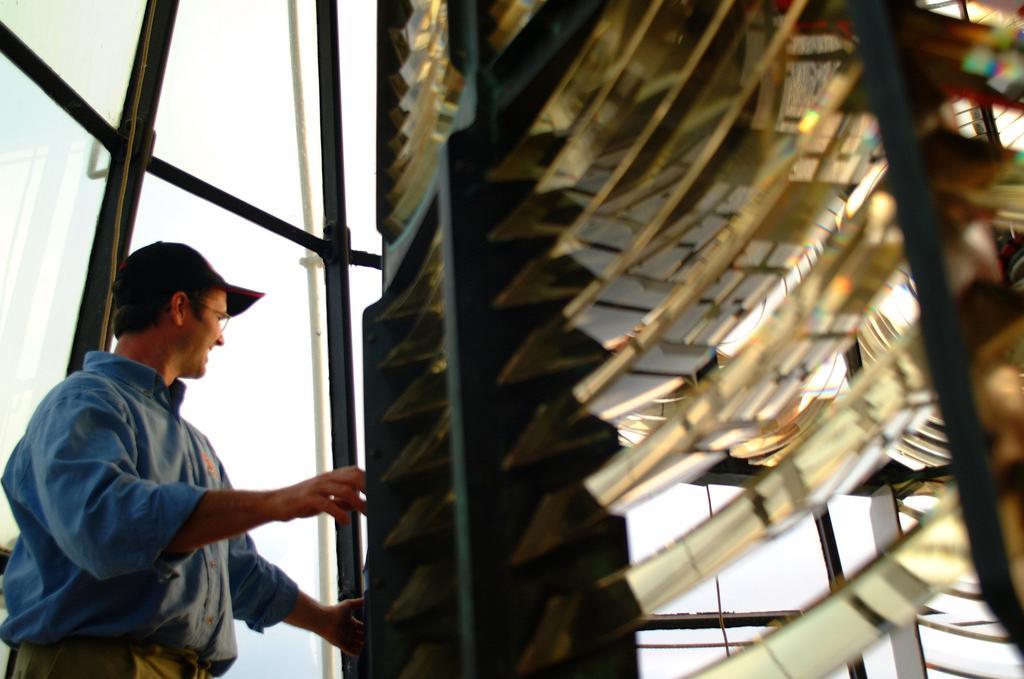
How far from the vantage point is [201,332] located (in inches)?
78.1

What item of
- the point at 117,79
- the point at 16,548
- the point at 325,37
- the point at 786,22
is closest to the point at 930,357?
the point at 786,22

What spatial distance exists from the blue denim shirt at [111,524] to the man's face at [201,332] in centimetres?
10

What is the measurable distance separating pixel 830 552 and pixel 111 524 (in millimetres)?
4291

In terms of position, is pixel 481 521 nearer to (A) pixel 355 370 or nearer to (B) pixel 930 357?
(B) pixel 930 357

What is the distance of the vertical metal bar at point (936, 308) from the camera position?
0.29 m

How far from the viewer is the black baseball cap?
6.43ft

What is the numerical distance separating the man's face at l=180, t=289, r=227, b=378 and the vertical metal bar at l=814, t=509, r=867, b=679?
3.72 meters

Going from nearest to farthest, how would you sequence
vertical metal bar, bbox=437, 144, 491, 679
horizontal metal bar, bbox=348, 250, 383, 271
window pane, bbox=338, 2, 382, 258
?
vertical metal bar, bbox=437, 144, 491, 679 → horizontal metal bar, bbox=348, 250, 383, 271 → window pane, bbox=338, 2, 382, 258

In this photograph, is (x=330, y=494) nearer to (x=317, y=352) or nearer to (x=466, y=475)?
(x=466, y=475)

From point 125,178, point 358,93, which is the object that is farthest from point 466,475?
point 358,93

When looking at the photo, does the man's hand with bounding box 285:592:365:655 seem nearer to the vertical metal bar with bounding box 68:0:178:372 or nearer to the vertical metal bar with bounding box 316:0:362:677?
the vertical metal bar with bounding box 68:0:178:372

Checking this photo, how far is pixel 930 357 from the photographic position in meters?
0.31

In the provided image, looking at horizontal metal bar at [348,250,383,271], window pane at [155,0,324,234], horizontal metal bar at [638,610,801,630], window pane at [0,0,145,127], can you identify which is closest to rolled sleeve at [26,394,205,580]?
window pane at [0,0,145,127]

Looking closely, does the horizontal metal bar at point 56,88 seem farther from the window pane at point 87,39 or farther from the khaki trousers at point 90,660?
the khaki trousers at point 90,660
